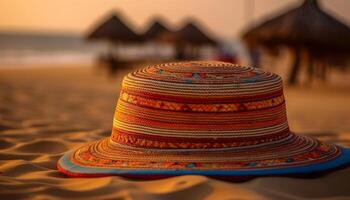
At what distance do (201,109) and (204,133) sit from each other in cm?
13

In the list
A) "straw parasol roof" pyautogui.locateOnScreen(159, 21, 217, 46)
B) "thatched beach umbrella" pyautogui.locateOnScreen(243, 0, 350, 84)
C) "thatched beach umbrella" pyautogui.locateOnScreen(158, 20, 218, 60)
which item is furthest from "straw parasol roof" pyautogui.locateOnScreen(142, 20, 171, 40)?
"thatched beach umbrella" pyautogui.locateOnScreen(243, 0, 350, 84)

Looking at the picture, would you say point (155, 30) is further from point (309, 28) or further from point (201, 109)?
point (201, 109)

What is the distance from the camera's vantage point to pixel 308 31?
1182cm

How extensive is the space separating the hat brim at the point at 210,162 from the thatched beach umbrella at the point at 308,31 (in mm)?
9308

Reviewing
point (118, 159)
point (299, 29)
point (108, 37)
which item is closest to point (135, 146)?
point (118, 159)

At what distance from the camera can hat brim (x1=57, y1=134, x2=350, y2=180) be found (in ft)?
8.58

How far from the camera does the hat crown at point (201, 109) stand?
273 centimetres

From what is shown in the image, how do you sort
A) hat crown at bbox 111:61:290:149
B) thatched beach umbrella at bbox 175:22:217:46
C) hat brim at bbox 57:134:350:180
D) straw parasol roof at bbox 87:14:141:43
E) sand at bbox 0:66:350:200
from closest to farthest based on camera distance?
1. sand at bbox 0:66:350:200
2. hat brim at bbox 57:134:350:180
3. hat crown at bbox 111:61:290:149
4. straw parasol roof at bbox 87:14:141:43
5. thatched beach umbrella at bbox 175:22:217:46

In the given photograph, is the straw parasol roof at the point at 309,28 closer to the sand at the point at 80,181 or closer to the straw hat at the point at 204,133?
the sand at the point at 80,181

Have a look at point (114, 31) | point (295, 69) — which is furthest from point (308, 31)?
point (114, 31)

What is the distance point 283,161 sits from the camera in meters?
2.70

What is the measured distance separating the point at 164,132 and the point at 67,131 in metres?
1.99

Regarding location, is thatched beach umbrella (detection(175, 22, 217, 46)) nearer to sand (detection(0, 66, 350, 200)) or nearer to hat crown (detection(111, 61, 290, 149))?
sand (detection(0, 66, 350, 200))

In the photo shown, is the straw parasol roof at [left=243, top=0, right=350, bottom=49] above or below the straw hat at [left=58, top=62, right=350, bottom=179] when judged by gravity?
above
